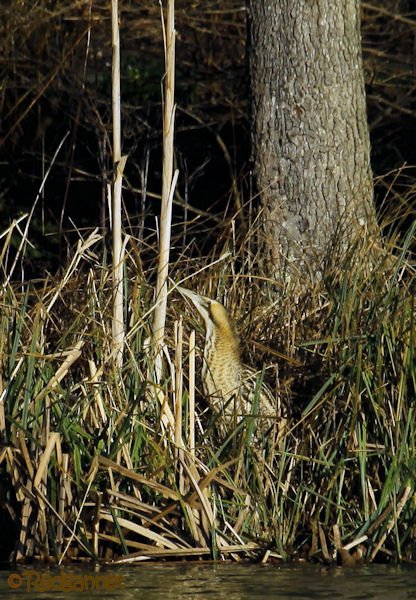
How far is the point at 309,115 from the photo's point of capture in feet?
26.8

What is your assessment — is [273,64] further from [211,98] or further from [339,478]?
[211,98]

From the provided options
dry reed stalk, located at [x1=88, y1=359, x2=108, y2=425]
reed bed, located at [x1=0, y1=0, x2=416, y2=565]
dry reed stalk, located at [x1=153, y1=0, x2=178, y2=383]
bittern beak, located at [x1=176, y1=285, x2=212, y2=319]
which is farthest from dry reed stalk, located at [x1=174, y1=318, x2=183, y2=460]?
bittern beak, located at [x1=176, y1=285, x2=212, y2=319]

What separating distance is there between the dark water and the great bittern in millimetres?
873

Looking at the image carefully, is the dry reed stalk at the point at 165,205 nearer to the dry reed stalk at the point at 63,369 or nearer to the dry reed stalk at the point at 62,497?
the dry reed stalk at the point at 63,369

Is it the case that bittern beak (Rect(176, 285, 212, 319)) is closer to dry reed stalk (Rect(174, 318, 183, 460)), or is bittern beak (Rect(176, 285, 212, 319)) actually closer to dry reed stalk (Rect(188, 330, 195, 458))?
dry reed stalk (Rect(188, 330, 195, 458))

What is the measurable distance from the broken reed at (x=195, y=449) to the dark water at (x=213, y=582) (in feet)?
0.37

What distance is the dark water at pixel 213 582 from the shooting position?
5.19 metres

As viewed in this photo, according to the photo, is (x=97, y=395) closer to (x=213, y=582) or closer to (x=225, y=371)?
(x=225, y=371)

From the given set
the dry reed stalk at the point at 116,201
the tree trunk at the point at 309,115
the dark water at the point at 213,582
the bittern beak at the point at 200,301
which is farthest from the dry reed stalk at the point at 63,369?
the tree trunk at the point at 309,115

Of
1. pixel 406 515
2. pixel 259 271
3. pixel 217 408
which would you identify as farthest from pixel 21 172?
pixel 406 515

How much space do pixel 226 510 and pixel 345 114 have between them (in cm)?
319

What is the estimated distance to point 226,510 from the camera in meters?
5.89

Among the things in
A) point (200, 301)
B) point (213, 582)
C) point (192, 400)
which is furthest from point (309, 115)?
point (213, 582)

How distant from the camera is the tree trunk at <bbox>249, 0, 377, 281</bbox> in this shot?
7992mm
